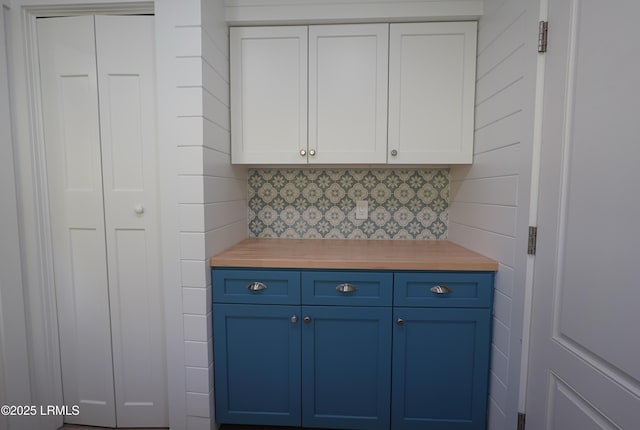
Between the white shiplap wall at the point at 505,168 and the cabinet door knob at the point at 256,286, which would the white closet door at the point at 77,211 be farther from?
the white shiplap wall at the point at 505,168

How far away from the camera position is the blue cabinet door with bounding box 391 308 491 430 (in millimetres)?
1253

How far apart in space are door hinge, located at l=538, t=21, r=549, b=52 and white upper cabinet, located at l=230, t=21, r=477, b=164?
457 mm

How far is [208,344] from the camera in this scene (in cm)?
127

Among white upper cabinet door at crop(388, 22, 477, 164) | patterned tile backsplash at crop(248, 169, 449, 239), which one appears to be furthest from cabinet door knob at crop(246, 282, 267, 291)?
white upper cabinet door at crop(388, 22, 477, 164)

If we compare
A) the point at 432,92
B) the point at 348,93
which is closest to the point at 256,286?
the point at 348,93

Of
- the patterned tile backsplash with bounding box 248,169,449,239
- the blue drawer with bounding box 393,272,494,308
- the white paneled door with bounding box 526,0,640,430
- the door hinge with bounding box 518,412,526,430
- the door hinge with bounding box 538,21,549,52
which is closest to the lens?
the white paneled door with bounding box 526,0,640,430

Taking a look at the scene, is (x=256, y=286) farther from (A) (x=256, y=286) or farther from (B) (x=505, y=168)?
(B) (x=505, y=168)

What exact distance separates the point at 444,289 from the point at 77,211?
177 centimetres

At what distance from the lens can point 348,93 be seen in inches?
57.9

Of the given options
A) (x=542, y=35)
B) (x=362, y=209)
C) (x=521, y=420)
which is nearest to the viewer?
(x=542, y=35)

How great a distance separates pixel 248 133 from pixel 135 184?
23.8 inches

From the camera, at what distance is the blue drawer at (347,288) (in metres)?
1.26

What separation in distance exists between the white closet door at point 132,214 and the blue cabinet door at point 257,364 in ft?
1.03

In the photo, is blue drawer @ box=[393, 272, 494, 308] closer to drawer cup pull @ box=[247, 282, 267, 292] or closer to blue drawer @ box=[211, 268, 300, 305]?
blue drawer @ box=[211, 268, 300, 305]
